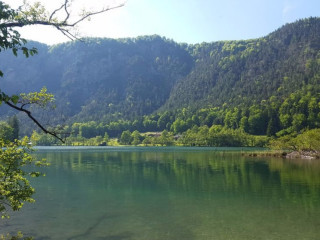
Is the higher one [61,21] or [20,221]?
[61,21]

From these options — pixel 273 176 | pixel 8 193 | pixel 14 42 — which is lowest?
pixel 273 176

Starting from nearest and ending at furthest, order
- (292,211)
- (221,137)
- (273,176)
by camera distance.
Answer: (292,211) → (273,176) → (221,137)

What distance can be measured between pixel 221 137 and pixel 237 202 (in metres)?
166

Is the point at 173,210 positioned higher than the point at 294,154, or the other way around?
the point at 173,210

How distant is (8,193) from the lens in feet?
45.4

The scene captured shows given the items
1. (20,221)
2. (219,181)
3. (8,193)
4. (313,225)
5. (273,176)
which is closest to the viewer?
(8,193)

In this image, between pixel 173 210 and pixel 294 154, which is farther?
pixel 294 154

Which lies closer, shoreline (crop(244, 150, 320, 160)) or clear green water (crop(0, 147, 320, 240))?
clear green water (crop(0, 147, 320, 240))

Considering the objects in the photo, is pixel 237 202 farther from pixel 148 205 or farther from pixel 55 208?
pixel 55 208

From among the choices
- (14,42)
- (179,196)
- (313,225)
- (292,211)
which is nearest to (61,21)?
(14,42)

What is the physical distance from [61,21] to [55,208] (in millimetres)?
26366

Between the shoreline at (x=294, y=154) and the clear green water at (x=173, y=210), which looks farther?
the shoreline at (x=294, y=154)

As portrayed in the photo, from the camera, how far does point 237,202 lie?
34.7 m

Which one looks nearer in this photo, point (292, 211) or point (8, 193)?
point (8, 193)
